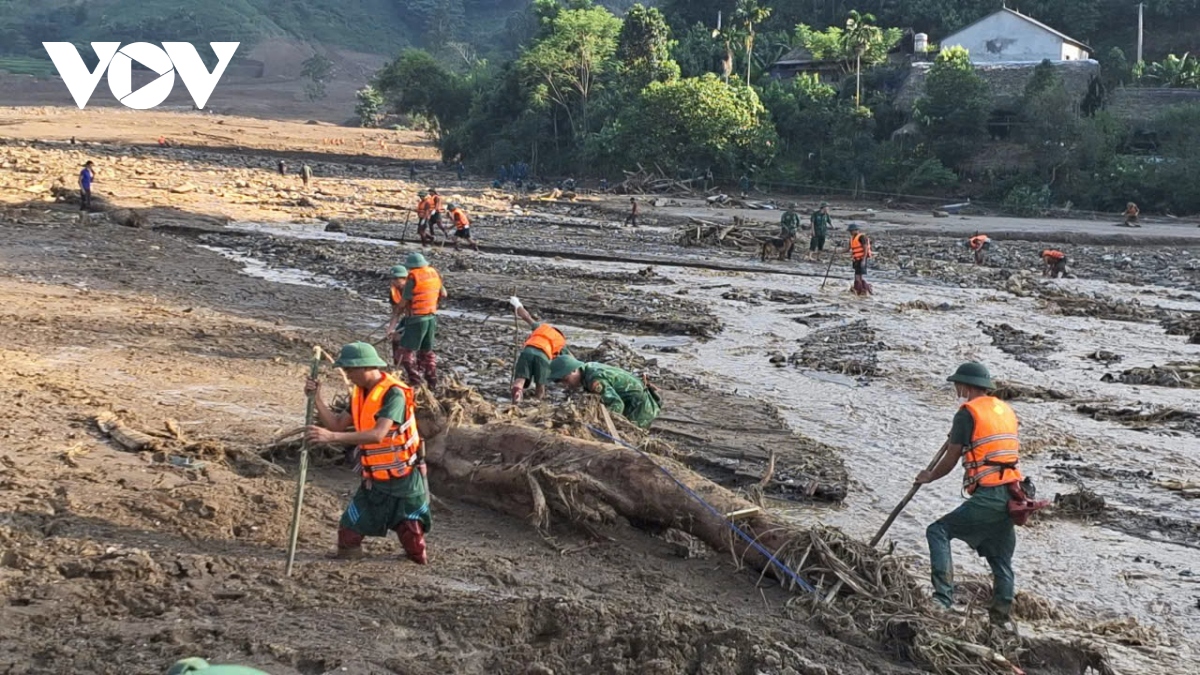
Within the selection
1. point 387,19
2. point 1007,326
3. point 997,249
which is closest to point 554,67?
point 997,249

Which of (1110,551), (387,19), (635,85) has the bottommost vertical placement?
(1110,551)

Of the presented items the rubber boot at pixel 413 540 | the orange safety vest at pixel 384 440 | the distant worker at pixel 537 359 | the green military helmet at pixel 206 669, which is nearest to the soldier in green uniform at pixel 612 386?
the distant worker at pixel 537 359

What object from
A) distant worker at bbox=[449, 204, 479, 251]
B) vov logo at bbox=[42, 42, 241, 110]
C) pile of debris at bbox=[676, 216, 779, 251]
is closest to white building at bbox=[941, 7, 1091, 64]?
pile of debris at bbox=[676, 216, 779, 251]

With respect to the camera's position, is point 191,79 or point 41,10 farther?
Result: point 41,10

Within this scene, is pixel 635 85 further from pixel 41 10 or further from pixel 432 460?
pixel 41 10

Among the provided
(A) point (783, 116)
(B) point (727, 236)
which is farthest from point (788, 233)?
(A) point (783, 116)

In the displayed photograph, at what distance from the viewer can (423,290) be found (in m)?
11.3

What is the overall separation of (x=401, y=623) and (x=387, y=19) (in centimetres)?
14111

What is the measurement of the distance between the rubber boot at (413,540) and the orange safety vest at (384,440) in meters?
0.34

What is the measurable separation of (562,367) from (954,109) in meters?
42.8

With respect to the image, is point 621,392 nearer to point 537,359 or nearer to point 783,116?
point 537,359

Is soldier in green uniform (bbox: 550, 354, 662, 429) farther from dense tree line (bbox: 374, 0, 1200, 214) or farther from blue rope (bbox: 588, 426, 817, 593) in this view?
dense tree line (bbox: 374, 0, 1200, 214)

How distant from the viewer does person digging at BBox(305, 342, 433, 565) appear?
20.4ft

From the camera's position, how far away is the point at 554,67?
201 feet
